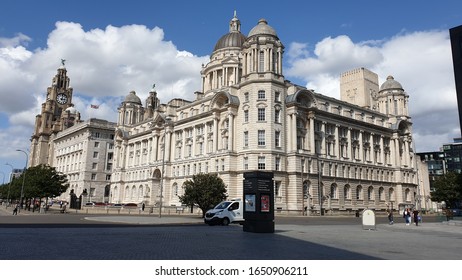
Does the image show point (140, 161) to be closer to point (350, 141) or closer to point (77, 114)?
point (350, 141)

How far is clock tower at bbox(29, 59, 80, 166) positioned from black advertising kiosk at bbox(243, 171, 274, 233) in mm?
137768

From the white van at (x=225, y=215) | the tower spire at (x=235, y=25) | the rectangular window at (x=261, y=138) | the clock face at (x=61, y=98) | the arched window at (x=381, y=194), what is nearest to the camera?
the white van at (x=225, y=215)

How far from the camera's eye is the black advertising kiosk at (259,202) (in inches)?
862

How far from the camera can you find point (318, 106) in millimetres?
70625

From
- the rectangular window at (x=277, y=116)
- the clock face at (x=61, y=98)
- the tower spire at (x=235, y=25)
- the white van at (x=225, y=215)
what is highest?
the tower spire at (x=235, y=25)

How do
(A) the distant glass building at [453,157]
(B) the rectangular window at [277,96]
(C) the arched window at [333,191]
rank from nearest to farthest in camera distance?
(B) the rectangular window at [277,96] < (C) the arched window at [333,191] < (A) the distant glass building at [453,157]

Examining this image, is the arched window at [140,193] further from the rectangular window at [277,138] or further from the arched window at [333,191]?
Answer: the arched window at [333,191]

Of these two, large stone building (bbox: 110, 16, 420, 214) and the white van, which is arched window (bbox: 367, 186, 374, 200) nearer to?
large stone building (bbox: 110, 16, 420, 214)

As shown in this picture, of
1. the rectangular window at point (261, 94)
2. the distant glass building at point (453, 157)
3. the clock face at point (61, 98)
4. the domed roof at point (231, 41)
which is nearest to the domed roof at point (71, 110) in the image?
the clock face at point (61, 98)

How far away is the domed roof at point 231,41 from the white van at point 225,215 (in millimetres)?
68581

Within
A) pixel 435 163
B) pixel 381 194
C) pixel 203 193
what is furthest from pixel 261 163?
pixel 435 163

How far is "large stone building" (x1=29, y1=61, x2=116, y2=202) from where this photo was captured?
107812 millimetres

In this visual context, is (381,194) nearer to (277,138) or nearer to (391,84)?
(391,84)

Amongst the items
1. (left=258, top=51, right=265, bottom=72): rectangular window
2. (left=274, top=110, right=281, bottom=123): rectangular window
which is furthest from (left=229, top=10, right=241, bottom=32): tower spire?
(left=274, top=110, right=281, bottom=123): rectangular window
